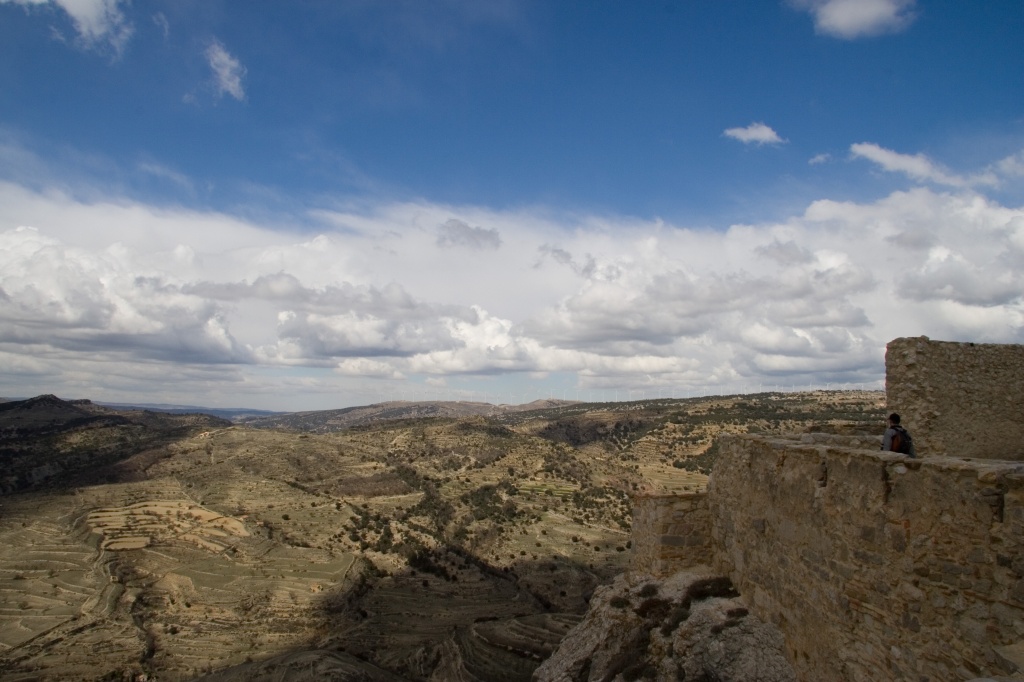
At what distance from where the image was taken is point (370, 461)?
220 feet

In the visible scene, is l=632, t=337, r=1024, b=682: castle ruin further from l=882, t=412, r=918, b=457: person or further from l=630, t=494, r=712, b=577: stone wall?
l=882, t=412, r=918, b=457: person

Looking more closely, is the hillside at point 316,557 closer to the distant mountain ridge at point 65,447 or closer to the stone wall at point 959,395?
the distant mountain ridge at point 65,447

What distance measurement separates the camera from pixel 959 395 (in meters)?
9.67

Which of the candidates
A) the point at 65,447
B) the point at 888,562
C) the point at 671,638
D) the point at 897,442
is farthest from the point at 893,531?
the point at 65,447

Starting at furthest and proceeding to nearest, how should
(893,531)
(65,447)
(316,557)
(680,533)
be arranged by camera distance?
(65,447) → (316,557) → (680,533) → (893,531)

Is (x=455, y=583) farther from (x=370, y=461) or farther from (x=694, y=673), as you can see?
(x=370, y=461)

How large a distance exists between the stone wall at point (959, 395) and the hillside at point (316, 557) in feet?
5.33

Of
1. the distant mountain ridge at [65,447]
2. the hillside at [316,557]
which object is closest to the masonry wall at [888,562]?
the hillside at [316,557]

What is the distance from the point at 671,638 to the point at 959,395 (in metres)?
6.26

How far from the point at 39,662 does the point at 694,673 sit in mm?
27091

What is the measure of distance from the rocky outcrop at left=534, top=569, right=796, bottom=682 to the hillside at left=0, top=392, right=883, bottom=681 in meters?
4.16

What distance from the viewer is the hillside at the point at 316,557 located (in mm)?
23938

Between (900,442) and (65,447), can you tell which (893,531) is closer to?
(900,442)

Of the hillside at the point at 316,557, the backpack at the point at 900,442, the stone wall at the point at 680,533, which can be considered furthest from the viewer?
the hillside at the point at 316,557
